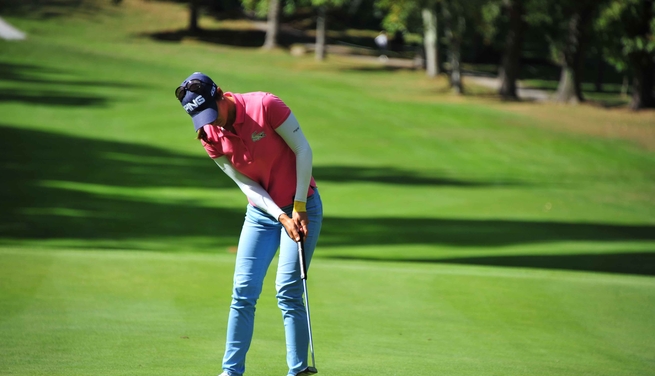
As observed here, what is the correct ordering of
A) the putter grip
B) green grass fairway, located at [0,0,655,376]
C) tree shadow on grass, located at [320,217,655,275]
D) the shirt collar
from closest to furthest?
the shirt collar < the putter grip < green grass fairway, located at [0,0,655,376] < tree shadow on grass, located at [320,217,655,275]

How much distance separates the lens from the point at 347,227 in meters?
15.7

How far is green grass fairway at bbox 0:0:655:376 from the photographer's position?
6043mm

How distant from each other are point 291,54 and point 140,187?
30.9 meters

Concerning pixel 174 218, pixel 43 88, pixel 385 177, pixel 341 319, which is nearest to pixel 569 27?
pixel 385 177

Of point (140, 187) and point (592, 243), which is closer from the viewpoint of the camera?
point (592, 243)

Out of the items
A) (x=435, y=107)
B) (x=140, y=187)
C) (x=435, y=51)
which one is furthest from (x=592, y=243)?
(x=435, y=51)

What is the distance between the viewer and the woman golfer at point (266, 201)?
471cm

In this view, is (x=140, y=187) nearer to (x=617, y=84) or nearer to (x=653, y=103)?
(x=653, y=103)

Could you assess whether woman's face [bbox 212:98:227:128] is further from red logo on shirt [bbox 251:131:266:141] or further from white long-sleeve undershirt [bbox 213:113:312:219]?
white long-sleeve undershirt [bbox 213:113:312:219]

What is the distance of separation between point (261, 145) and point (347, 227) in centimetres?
1096

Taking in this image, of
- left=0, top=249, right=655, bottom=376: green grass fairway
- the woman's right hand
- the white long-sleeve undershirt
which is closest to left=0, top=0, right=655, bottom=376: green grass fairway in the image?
left=0, top=249, right=655, bottom=376: green grass fairway

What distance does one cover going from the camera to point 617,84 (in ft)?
183

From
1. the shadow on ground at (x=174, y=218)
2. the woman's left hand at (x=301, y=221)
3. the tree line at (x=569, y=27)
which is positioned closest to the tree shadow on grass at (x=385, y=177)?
the shadow on ground at (x=174, y=218)

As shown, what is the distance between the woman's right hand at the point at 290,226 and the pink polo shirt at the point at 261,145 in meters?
0.22
